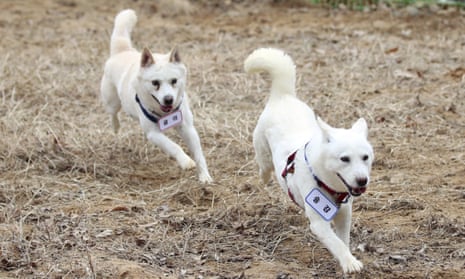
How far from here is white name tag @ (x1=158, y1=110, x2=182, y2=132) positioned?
20.6 ft

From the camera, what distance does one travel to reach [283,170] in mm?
4777

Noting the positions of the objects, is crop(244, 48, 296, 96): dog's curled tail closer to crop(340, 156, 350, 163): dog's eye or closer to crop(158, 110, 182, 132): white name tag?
crop(158, 110, 182, 132): white name tag

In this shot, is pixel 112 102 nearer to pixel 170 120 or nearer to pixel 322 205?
pixel 170 120

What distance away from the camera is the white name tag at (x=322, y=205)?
4.36m

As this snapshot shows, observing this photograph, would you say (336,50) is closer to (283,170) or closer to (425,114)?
(425,114)

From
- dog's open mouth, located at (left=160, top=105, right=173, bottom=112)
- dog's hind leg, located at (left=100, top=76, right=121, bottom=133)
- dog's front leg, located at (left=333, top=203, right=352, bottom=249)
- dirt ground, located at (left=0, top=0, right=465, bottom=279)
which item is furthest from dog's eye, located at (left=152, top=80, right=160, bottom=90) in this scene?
dog's front leg, located at (left=333, top=203, right=352, bottom=249)

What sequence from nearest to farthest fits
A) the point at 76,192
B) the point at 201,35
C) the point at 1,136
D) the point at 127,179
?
the point at 76,192
the point at 127,179
the point at 1,136
the point at 201,35

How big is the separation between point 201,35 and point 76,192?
214 inches

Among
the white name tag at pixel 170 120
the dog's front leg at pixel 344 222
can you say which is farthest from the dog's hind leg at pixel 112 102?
the dog's front leg at pixel 344 222

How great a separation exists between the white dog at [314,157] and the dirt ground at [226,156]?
0.92 ft

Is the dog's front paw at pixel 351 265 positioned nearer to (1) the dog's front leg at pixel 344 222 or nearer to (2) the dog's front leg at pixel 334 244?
(2) the dog's front leg at pixel 334 244

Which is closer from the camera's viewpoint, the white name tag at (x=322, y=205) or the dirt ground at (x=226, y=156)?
the white name tag at (x=322, y=205)

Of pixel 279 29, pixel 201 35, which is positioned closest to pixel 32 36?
pixel 201 35

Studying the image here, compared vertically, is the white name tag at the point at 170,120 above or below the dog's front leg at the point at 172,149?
above
